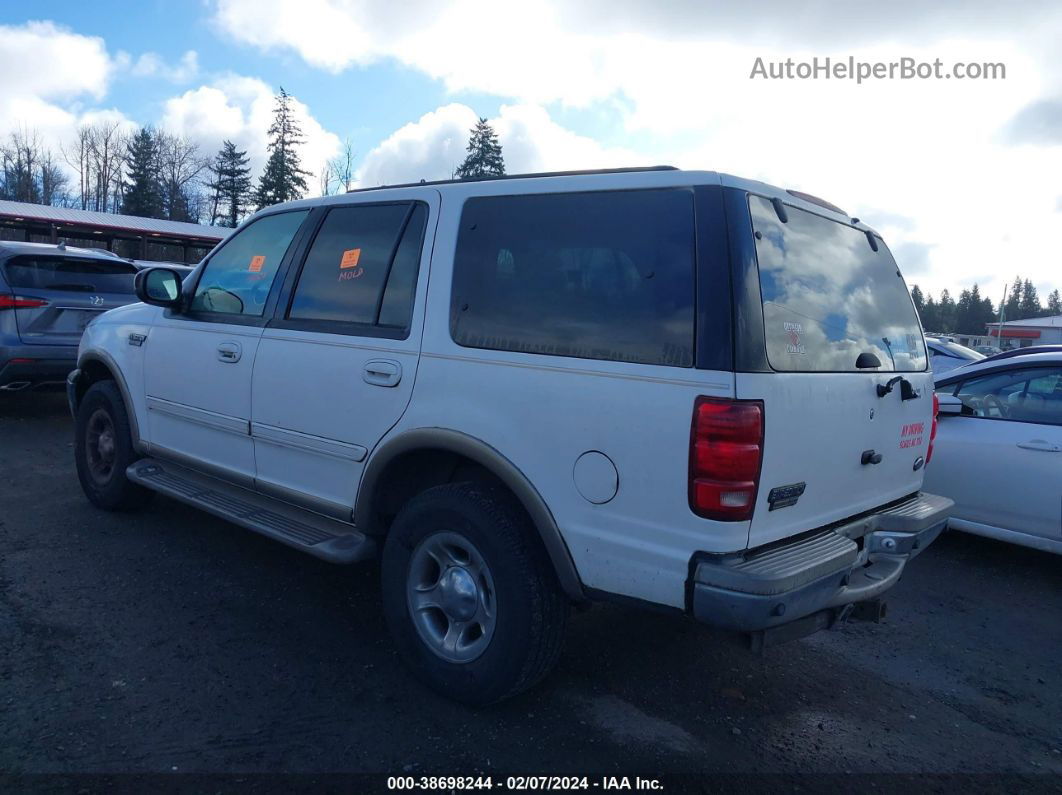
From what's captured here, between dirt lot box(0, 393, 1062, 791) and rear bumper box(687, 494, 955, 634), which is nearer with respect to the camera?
rear bumper box(687, 494, 955, 634)

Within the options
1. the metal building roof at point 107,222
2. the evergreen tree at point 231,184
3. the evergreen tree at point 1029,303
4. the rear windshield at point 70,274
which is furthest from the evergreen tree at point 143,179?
the evergreen tree at point 1029,303

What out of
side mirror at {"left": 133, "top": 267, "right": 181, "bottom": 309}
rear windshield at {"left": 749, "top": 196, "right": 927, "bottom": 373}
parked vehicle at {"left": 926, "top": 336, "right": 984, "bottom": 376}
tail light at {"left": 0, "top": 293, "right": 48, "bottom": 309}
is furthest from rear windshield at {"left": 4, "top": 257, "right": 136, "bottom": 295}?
parked vehicle at {"left": 926, "top": 336, "right": 984, "bottom": 376}

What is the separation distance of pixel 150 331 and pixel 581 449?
341 centimetres

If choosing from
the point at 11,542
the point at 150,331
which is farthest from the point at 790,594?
the point at 11,542

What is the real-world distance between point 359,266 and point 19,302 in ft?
19.9

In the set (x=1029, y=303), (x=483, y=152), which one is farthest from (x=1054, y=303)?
(x=483, y=152)

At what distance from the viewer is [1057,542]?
4840 mm

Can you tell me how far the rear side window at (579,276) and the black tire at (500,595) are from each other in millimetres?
646

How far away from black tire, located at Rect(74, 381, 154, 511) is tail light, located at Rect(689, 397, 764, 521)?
4050 mm

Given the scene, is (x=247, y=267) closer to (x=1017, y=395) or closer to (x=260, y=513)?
(x=260, y=513)

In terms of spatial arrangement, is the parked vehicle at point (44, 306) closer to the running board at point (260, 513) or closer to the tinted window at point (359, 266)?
the running board at point (260, 513)

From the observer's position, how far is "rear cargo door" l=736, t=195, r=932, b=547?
106 inches

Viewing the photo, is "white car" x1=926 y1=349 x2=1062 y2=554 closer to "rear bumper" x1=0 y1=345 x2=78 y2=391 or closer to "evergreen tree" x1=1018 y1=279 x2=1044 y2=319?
"rear bumper" x1=0 y1=345 x2=78 y2=391

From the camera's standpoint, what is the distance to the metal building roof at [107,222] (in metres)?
28.3
